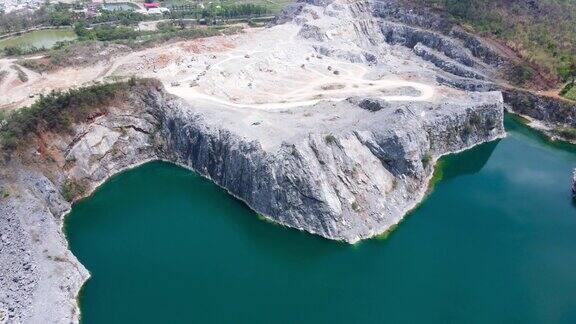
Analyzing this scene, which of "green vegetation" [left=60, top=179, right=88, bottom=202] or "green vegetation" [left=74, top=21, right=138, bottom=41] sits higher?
"green vegetation" [left=74, top=21, right=138, bottom=41]

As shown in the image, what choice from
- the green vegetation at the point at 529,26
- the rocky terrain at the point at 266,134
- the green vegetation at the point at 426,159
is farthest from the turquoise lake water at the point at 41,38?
the green vegetation at the point at 426,159

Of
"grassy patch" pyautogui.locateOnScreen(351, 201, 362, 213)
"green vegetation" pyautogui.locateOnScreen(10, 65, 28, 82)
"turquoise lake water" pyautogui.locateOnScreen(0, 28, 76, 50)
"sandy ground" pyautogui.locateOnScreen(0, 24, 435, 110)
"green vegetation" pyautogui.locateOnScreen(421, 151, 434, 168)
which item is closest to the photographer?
"grassy patch" pyautogui.locateOnScreen(351, 201, 362, 213)

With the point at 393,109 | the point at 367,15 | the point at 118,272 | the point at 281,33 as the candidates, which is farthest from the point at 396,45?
the point at 118,272

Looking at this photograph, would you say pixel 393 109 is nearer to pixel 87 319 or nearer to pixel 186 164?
pixel 186 164

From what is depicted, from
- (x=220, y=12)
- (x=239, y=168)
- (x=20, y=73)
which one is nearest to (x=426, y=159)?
(x=239, y=168)

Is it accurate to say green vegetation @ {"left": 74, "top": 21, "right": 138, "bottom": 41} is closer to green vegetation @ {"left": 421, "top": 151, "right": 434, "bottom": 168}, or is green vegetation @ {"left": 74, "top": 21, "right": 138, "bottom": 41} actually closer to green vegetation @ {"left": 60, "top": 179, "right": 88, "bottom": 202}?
green vegetation @ {"left": 60, "top": 179, "right": 88, "bottom": 202}

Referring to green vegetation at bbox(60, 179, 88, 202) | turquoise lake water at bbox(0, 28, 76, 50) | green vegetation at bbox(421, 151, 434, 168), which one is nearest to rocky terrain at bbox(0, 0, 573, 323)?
green vegetation at bbox(60, 179, 88, 202)

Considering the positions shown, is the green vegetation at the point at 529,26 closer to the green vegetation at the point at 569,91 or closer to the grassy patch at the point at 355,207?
the green vegetation at the point at 569,91
